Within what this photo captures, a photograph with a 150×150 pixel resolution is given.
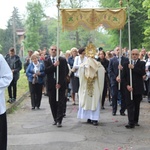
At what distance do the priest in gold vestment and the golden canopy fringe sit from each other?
0.78 metres

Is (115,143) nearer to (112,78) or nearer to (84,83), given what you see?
(84,83)

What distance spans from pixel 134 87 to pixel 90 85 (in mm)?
1294

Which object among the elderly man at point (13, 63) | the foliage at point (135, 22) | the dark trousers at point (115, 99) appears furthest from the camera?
the foliage at point (135, 22)

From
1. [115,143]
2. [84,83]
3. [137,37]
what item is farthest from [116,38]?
[115,143]

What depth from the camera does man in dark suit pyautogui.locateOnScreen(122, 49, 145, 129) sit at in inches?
378

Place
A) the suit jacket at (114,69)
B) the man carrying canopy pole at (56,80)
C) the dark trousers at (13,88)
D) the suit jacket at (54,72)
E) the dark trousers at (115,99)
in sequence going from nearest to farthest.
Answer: the man carrying canopy pole at (56,80) < the suit jacket at (54,72) < the dark trousers at (115,99) < the suit jacket at (114,69) < the dark trousers at (13,88)

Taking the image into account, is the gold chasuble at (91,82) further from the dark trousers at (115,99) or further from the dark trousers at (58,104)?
the dark trousers at (115,99)

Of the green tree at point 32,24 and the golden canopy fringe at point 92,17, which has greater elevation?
the green tree at point 32,24

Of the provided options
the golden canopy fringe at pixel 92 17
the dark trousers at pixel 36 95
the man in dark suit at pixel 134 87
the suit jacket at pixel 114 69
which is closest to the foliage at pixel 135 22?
the dark trousers at pixel 36 95

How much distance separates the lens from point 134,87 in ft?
31.8

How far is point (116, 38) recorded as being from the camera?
36.7 meters

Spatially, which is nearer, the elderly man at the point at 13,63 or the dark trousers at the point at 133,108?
the dark trousers at the point at 133,108

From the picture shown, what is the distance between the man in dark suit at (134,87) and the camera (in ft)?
31.5

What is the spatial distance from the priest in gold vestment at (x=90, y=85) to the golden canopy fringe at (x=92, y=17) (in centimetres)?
78
